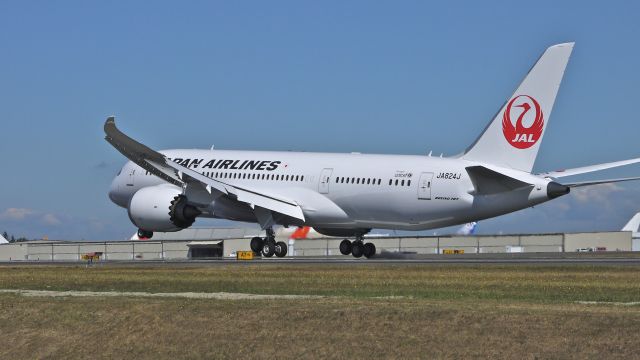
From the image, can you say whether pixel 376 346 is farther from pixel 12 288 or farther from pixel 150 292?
pixel 12 288

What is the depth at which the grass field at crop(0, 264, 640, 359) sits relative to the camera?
2581 centimetres

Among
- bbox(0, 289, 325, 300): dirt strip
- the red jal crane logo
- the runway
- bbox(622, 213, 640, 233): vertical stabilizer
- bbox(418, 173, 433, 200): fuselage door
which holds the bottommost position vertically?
bbox(0, 289, 325, 300): dirt strip

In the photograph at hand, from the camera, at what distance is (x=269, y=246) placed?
5781 centimetres

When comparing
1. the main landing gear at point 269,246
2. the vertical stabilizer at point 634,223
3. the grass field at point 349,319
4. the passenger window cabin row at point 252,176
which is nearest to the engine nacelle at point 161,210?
the passenger window cabin row at point 252,176

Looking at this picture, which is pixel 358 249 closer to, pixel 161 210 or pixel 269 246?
pixel 269 246

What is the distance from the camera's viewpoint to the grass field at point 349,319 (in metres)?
25.8

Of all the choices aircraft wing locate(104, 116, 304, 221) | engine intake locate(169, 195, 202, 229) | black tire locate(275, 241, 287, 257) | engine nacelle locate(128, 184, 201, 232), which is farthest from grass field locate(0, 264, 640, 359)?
black tire locate(275, 241, 287, 257)

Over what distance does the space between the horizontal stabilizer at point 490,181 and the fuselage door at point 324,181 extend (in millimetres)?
8358

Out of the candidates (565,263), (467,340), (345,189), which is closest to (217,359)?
(467,340)

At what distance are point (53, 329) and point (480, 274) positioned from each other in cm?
1685

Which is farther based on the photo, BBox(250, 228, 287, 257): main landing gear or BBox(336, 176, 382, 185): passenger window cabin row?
BBox(250, 228, 287, 257): main landing gear

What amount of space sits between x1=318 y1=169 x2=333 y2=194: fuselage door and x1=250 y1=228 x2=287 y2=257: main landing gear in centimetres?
334

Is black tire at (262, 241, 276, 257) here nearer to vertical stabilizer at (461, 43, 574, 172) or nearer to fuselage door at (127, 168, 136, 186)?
fuselage door at (127, 168, 136, 186)

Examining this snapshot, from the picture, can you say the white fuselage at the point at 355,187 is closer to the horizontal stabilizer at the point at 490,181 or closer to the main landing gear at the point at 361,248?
the horizontal stabilizer at the point at 490,181
